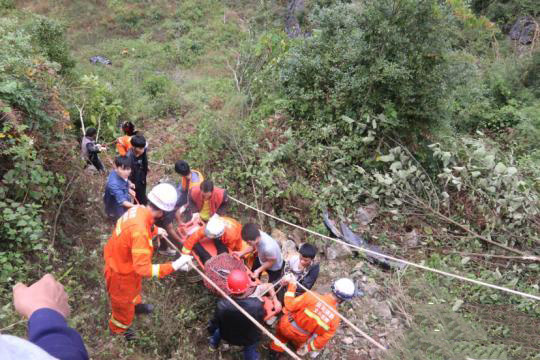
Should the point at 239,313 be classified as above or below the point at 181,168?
below

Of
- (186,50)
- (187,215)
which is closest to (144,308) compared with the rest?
(187,215)

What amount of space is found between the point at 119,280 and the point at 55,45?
19.4 ft

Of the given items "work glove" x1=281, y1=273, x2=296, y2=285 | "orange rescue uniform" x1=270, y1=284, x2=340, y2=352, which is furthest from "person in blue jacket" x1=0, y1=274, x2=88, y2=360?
"work glove" x1=281, y1=273, x2=296, y2=285

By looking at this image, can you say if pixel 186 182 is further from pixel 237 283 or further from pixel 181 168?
pixel 237 283

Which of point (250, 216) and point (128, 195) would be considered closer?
point (128, 195)

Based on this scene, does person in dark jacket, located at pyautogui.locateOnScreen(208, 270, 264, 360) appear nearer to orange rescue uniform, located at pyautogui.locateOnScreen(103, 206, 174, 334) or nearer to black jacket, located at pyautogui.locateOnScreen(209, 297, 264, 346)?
black jacket, located at pyautogui.locateOnScreen(209, 297, 264, 346)

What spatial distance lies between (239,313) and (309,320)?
0.68m

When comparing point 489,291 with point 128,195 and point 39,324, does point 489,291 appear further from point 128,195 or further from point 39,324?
point 39,324

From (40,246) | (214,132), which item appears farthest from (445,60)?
(40,246)

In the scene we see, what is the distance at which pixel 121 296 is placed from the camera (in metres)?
3.30

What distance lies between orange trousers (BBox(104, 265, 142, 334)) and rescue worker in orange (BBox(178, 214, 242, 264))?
65cm

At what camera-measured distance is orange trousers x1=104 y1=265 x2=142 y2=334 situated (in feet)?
10.6

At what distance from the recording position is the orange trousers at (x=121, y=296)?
3.22 metres

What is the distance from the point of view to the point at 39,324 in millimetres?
1430
